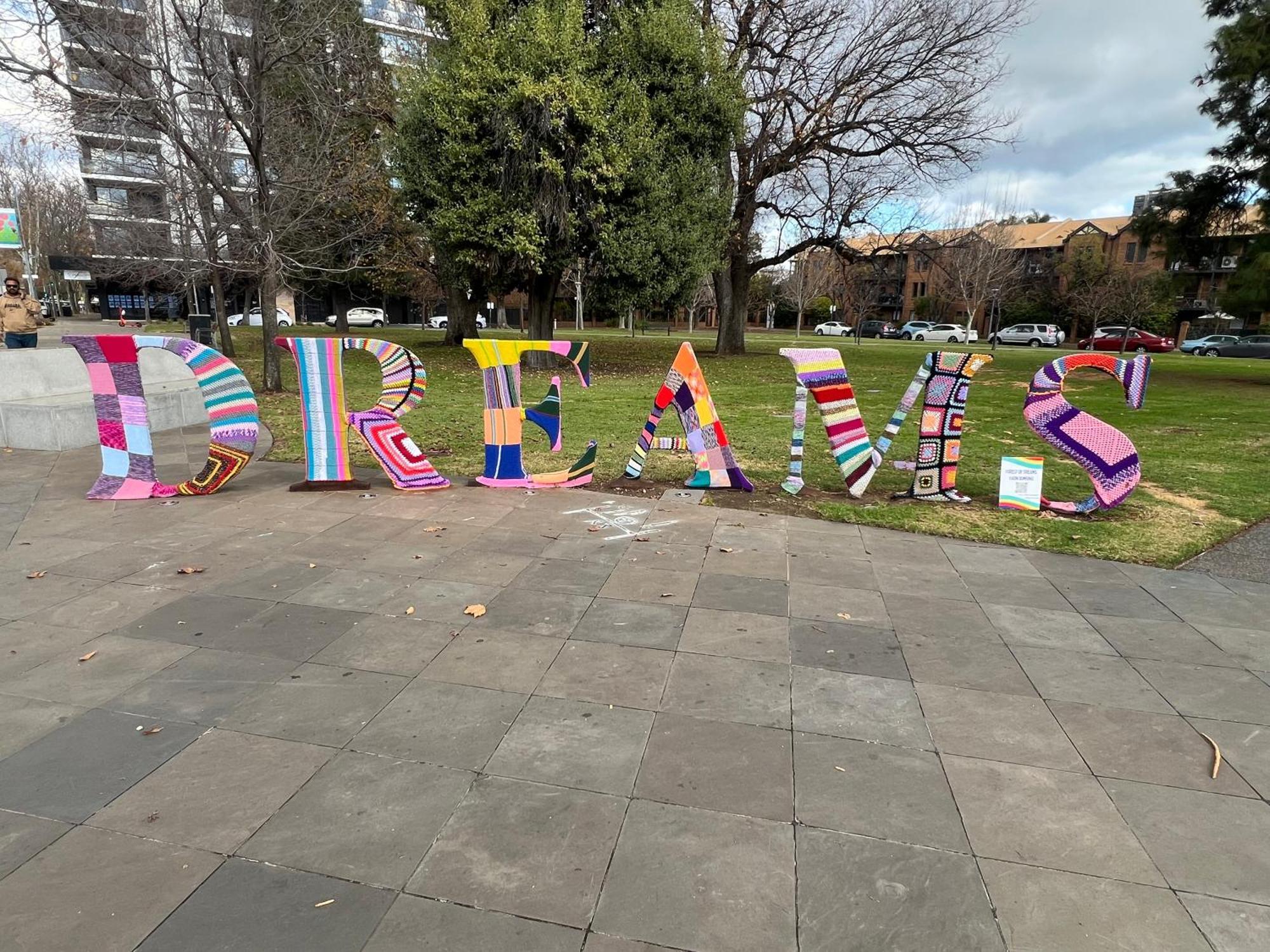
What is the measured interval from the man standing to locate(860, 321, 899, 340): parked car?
2120 inches

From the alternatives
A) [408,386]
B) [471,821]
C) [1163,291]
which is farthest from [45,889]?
[1163,291]

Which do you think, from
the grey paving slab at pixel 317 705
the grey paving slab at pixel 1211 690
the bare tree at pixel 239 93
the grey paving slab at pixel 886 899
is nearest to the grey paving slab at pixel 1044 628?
the grey paving slab at pixel 1211 690

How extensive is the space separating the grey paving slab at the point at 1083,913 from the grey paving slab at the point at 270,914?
6.85 feet

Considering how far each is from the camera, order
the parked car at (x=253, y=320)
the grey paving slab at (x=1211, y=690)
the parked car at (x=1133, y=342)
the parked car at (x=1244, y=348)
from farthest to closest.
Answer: the parked car at (x=1133, y=342) → the parked car at (x=253, y=320) → the parked car at (x=1244, y=348) → the grey paving slab at (x=1211, y=690)

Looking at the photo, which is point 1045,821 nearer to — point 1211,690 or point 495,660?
point 1211,690

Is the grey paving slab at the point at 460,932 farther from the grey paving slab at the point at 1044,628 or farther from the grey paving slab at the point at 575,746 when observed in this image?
the grey paving slab at the point at 1044,628

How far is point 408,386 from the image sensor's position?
736cm

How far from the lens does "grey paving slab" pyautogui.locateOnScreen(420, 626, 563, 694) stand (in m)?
3.74

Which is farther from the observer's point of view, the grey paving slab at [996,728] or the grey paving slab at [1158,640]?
the grey paving slab at [1158,640]

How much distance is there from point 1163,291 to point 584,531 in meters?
26.4

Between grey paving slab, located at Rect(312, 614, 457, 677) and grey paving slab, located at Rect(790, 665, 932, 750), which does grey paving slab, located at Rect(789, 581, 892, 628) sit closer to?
grey paving slab, located at Rect(790, 665, 932, 750)

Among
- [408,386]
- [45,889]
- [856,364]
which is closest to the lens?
[45,889]

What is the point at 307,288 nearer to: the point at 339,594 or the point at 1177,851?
the point at 339,594

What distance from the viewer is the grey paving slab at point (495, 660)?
147 inches
